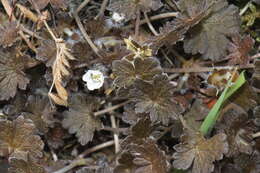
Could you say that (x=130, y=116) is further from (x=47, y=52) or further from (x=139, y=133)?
(x=47, y=52)

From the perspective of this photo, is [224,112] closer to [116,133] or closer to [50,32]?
[116,133]

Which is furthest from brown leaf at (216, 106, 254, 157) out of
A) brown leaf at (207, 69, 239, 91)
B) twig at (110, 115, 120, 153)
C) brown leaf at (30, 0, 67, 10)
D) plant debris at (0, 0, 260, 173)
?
brown leaf at (30, 0, 67, 10)

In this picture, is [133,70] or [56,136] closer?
[133,70]

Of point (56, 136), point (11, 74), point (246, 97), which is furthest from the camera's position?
point (56, 136)

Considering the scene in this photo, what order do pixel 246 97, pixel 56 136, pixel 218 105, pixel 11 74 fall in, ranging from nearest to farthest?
pixel 218 105, pixel 246 97, pixel 11 74, pixel 56 136

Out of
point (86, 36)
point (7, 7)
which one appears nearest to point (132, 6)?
point (86, 36)

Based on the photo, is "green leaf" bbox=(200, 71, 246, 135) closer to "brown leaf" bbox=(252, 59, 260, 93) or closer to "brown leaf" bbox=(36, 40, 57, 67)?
"brown leaf" bbox=(252, 59, 260, 93)

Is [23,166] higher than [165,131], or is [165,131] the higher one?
[165,131]

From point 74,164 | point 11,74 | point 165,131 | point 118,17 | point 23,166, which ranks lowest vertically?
point 74,164

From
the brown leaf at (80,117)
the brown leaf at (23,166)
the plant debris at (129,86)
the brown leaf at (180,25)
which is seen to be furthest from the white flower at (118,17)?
the brown leaf at (23,166)
